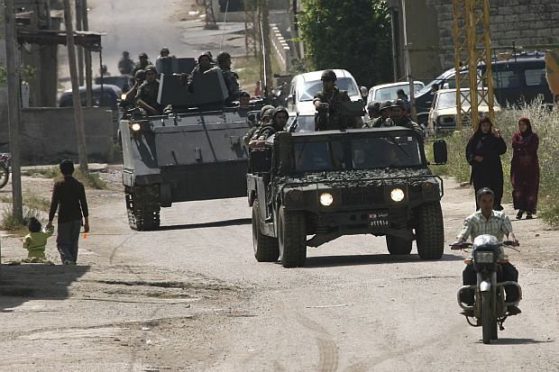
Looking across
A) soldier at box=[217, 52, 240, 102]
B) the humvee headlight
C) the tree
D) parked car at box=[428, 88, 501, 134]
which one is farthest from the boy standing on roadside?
the tree

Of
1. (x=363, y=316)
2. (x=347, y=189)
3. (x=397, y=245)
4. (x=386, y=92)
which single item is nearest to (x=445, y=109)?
(x=386, y=92)

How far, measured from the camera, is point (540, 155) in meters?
28.9

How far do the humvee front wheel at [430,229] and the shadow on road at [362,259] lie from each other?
0.26 m

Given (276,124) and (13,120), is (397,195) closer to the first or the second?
(276,124)

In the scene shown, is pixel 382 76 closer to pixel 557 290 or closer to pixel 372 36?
pixel 372 36

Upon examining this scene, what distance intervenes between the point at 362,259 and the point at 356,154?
1348 millimetres

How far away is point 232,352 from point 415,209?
261 inches

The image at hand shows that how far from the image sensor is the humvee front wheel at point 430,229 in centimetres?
1831

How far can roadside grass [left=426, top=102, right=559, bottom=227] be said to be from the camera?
2506cm

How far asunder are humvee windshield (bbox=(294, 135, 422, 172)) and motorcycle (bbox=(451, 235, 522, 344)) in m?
6.47

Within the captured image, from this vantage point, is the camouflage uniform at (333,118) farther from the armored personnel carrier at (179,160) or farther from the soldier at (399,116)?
the armored personnel carrier at (179,160)

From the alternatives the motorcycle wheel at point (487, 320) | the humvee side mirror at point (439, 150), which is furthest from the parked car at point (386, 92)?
the motorcycle wheel at point (487, 320)

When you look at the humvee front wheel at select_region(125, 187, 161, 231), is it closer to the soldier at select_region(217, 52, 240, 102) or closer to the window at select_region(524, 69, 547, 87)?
the soldier at select_region(217, 52, 240, 102)

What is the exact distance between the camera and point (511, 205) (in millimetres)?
26844
